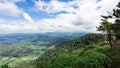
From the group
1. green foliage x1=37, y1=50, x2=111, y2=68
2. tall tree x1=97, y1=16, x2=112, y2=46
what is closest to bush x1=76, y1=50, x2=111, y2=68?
green foliage x1=37, y1=50, x2=111, y2=68

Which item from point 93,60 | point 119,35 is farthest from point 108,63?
point 119,35

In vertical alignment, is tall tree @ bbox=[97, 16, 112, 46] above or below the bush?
above

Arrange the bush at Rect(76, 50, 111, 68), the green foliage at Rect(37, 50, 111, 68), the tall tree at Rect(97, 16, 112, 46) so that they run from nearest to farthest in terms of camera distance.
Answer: the green foliage at Rect(37, 50, 111, 68) < the bush at Rect(76, 50, 111, 68) < the tall tree at Rect(97, 16, 112, 46)

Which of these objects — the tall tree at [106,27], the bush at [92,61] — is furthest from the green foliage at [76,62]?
the tall tree at [106,27]

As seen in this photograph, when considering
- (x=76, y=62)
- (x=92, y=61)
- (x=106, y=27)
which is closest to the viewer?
(x=76, y=62)

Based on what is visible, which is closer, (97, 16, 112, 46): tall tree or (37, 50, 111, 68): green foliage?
(37, 50, 111, 68): green foliage

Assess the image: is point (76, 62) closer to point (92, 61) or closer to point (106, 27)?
point (92, 61)

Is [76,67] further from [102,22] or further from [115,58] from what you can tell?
[102,22]

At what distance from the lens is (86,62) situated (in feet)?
105

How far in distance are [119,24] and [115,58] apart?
53.3 feet

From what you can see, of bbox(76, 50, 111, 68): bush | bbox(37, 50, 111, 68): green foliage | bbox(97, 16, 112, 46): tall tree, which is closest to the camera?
bbox(37, 50, 111, 68): green foliage

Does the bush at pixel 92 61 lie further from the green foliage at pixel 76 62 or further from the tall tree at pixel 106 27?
the tall tree at pixel 106 27

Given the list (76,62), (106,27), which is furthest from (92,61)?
(106,27)

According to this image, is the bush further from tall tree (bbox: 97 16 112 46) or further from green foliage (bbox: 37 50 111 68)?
tall tree (bbox: 97 16 112 46)
